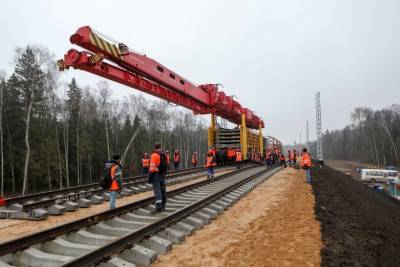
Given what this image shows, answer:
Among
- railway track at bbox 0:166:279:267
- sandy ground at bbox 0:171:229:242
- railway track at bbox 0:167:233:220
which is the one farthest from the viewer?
railway track at bbox 0:167:233:220

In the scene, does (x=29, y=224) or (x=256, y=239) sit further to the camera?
(x=29, y=224)

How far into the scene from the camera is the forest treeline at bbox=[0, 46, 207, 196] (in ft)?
95.7

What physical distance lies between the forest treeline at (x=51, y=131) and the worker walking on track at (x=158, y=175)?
69.7 ft

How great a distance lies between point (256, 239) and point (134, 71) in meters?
6.36

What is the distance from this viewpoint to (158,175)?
24.5 ft

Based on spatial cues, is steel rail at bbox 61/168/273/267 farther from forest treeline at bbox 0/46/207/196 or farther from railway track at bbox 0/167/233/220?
forest treeline at bbox 0/46/207/196

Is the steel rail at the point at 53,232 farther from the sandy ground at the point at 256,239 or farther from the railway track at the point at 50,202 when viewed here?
the railway track at the point at 50,202

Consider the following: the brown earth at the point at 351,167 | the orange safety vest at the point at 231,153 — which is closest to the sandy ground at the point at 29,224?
the orange safety vest at the point at 231,153

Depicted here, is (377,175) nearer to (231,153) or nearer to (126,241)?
(231,153)

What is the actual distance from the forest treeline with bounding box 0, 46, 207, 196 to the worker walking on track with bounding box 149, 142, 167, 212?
69.7 ft

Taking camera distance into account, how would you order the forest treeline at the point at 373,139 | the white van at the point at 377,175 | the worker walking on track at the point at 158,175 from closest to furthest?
the worker walking on track at the point at 158,175 → the white van at the point at 377,175 → the forest treeline at the point at 373,139

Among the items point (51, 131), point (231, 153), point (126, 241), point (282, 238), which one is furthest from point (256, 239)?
point (51, 131)

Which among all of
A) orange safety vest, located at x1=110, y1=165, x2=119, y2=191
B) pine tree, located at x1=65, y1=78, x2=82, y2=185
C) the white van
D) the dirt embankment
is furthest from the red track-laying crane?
the white van

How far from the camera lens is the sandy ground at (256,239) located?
471 centimetres
